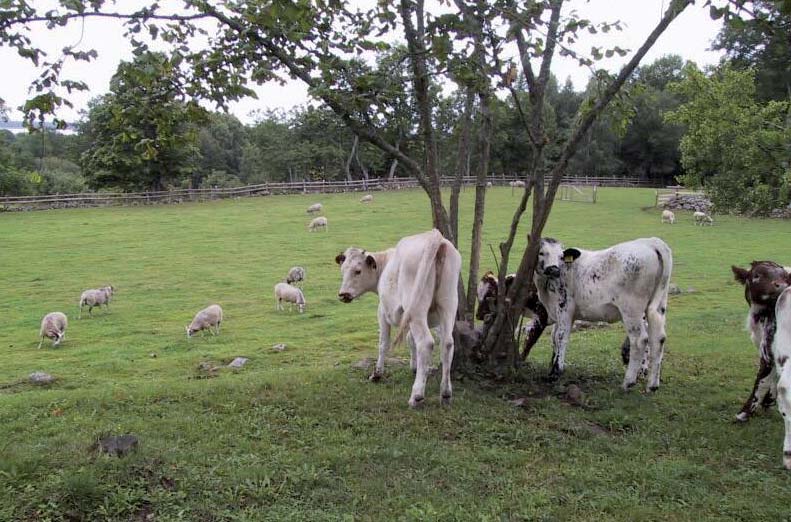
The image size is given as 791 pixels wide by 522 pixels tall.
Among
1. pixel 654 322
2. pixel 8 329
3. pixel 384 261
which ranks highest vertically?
pixel 384 261

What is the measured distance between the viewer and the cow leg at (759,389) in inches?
301

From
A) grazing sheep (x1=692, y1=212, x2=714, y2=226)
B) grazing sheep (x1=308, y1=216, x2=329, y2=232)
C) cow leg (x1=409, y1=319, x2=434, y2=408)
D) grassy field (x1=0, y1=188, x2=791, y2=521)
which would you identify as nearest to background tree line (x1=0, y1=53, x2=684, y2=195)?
grazing sheep (x1=308, y1=216, x2=329, y2=232)

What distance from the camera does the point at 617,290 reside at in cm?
907

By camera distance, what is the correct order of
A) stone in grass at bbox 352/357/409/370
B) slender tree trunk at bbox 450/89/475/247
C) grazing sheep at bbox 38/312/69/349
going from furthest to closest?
1. grazing sheep at bbox 38/312/69/349
2. stone in grass at bbox 352/357/409/370
3. slender tree trunk at bbox 450/89/475/247

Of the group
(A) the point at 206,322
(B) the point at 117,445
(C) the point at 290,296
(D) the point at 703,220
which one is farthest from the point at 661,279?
(D) the point at 703,220

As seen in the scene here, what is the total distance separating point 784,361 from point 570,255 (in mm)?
3618

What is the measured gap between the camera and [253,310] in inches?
750

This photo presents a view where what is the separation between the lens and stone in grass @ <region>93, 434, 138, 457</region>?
5.65 meters

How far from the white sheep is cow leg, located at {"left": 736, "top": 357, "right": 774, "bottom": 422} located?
472 inches

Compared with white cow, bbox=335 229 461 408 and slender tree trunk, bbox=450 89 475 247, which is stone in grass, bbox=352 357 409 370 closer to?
white cow, bbox=335 229 461 408

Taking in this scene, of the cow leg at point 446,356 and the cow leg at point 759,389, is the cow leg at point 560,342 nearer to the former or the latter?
the cow leg at point 446,356

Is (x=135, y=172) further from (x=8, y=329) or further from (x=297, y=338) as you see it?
(x=297, y=338)

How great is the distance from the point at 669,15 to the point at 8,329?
668 inches

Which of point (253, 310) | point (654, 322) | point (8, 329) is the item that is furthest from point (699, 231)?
point (8, 329)
